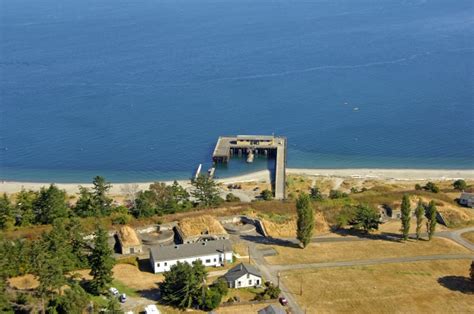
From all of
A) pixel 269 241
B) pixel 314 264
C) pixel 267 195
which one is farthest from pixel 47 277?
pixel 267 195

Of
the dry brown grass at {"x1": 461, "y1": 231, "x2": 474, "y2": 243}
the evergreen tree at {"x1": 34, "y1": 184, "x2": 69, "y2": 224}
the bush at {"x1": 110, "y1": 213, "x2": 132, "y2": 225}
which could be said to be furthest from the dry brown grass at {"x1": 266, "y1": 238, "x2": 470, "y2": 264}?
the evergreen tree at {"x1": 34, "y1": 184, "x2": 69, "y2": 224}

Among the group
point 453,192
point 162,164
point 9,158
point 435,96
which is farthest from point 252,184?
point 435,96

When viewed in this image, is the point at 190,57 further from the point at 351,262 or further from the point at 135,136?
the point at 351,262

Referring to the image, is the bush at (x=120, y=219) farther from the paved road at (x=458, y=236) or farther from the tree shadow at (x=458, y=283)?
the paved road at (x=458, y=236)

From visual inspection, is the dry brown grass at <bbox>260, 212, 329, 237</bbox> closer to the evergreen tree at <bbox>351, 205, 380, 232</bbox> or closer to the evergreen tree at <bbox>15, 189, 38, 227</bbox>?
the evergreen tree at <bbox>351, 205, 380, 232</bbox>

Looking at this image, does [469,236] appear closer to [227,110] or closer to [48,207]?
[48,207]

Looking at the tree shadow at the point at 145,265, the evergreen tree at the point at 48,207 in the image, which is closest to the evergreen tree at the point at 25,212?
the evergreen tree at the point at 48,207
